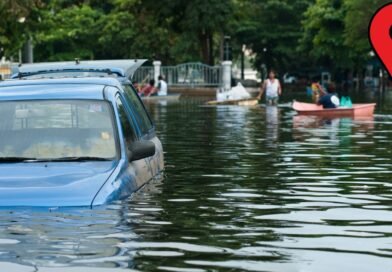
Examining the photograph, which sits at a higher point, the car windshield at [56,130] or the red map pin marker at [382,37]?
the red map pin marker at [382,37]

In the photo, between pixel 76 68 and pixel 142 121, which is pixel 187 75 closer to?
pixel 76 68

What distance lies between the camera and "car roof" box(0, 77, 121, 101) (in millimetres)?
9789

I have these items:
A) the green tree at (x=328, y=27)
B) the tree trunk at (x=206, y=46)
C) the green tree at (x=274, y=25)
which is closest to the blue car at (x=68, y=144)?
the tree trunk at (x=206, y=46)

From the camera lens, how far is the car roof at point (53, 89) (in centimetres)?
979

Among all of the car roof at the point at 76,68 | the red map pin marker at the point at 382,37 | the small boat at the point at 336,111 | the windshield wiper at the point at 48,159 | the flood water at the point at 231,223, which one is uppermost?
the red map pin marker at the point at 382,37

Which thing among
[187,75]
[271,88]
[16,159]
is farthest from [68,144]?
[187,75]

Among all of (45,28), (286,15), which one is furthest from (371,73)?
(45,28)

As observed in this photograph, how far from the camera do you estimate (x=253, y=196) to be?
1102cm

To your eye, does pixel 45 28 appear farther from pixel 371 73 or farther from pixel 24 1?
pixel 371 73

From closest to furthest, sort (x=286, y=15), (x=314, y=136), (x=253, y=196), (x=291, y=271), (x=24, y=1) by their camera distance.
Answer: (x=291, y=271)
(x=253, y=196)
(x=314, y=136)
(x=24, y=1)
(x=286, y=15)

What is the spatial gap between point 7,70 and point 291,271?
6972 cm

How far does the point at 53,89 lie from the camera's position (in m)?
9.92

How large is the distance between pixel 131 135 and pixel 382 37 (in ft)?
15.9

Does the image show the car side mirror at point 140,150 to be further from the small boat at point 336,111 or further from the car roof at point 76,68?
the small boat at point 336,111
